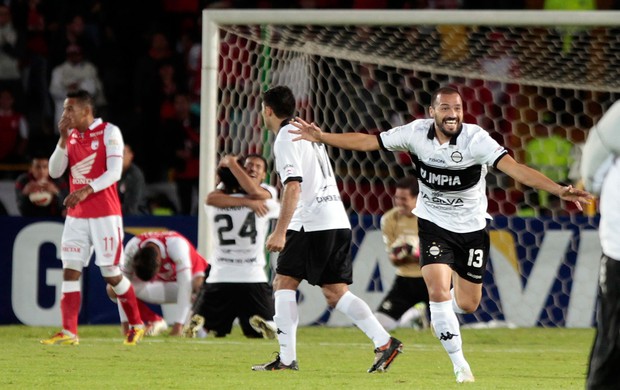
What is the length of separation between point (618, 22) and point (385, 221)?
115 inches

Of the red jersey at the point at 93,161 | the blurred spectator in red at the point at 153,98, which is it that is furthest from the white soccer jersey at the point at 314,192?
the blurred spectator in red at the point at 153,98

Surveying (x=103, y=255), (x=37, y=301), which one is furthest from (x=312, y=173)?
(x=37, y=301)

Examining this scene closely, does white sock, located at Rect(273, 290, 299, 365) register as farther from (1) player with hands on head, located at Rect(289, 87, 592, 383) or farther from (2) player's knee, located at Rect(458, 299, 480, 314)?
(2) player's knee, located at Rect(458, 299, 480, 314)

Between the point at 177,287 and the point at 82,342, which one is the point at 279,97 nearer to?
the point at 82,342

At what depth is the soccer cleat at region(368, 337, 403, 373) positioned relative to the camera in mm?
8062

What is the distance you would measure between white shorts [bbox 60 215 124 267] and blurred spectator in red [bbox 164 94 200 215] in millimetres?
5154

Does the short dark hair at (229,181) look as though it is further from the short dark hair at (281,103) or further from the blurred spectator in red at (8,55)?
the blurred spectator in red at (8,55)

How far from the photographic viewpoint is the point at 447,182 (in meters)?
7.88

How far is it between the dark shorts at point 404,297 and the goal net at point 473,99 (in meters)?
0.98

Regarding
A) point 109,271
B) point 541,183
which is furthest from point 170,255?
point 541,183

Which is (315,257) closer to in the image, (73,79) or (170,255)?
(170,255)

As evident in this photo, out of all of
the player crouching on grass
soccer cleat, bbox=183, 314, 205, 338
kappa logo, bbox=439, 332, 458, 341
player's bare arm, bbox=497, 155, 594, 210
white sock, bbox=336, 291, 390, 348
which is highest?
player's bare arm, bbox=497, 155, 594, 210

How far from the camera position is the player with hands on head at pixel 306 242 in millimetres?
8078

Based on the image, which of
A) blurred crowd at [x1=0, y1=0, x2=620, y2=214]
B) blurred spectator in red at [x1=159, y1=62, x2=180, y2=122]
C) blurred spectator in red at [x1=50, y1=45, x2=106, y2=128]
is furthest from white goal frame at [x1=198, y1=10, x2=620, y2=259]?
blurred spectator in red at [x1=50, y1=45, x2=106, y2=128]
